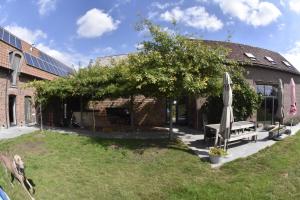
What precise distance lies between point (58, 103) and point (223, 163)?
13050 millimetres

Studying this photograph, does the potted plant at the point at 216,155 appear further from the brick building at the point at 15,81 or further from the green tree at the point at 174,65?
the brick building at the point at 15,81

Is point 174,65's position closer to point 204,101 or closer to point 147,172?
point 147,172

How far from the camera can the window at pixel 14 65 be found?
67.3 feet

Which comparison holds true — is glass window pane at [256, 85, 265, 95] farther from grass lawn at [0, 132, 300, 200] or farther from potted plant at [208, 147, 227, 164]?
potted plant at [208, 147, 227, 164]

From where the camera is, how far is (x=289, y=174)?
948 cm

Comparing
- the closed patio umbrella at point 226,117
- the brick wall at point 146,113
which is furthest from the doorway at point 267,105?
the closed patio umbrella at point 226,117

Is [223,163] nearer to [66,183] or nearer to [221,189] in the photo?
[221,189]

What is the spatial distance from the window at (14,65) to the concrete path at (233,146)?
1195 cm

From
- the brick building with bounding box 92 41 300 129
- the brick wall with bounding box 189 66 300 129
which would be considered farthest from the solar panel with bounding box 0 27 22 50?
the brick wall with bounding box 189 66 300 129

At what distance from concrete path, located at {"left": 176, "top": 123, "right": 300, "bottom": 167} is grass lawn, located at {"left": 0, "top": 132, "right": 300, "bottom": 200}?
17.0 inches

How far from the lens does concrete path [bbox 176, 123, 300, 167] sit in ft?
38.0

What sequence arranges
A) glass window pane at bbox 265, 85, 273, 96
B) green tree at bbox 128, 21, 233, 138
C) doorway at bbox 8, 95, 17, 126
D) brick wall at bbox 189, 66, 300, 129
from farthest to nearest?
glass window pane at bbox 265, 85, 273, 96 < doorway at bbox 8, 95, 17, 126 < brick wall at bbox 189, 66, 300, 129 < green tree at bbox 128, 21, 233, 138

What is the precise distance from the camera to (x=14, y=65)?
818 inches

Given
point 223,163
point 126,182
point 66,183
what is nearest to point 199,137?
point 223,163
